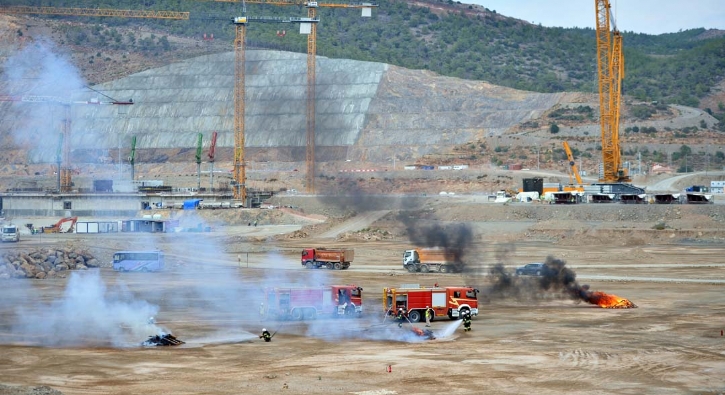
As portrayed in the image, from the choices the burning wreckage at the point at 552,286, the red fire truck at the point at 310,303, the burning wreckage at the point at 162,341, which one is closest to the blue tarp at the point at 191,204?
the burning wreckage at the point at 552,286

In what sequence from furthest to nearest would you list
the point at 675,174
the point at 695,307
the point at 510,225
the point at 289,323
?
the point at 675,174, the point at 510,225, the point at 695,307, the point at 289,323

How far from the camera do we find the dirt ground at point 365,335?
42000mm

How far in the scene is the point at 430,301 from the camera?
5859 centimetres

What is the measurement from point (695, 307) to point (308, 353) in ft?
90.4

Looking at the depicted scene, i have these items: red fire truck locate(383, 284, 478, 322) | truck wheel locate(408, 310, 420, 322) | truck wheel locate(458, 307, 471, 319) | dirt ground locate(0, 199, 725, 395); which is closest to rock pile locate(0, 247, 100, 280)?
dirt ground locate(0, 199, 725, 395)

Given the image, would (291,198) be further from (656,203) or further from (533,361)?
(533,361)

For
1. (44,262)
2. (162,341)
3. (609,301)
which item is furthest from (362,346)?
(44,262)

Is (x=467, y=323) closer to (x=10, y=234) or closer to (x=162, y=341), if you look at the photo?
(x=162, y=341)

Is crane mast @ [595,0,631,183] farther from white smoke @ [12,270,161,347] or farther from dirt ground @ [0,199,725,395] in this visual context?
white smoke @ [12,270,161,347]

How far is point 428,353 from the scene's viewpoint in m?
48.4

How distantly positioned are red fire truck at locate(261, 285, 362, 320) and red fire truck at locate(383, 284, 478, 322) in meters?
1.98

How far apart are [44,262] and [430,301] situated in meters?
39.5

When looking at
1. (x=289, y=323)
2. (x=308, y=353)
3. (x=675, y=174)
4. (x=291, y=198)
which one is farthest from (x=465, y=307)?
(x=675, y=174)

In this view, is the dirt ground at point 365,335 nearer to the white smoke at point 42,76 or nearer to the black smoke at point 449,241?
the black smoke at point 449,241
